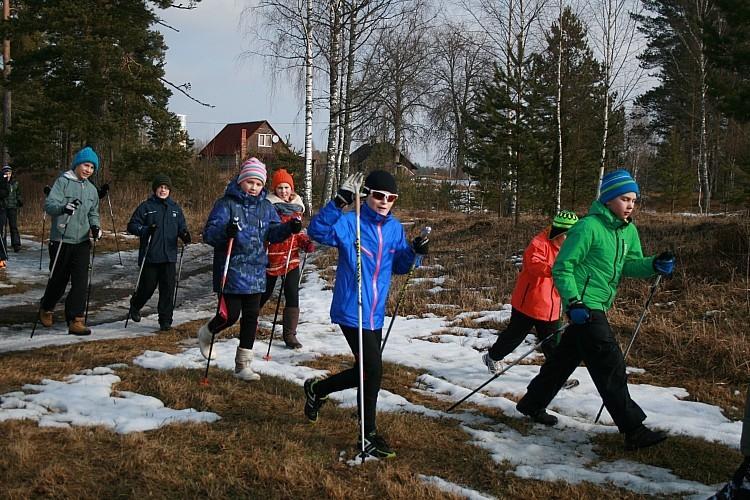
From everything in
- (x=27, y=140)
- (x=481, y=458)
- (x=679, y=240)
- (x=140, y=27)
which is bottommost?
(x=481, y=458)

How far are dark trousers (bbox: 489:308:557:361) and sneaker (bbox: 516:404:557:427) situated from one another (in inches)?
49.3

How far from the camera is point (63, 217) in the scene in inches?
298

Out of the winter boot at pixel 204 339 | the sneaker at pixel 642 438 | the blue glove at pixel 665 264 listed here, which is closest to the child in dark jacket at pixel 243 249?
the winter boot at pixel 204 339

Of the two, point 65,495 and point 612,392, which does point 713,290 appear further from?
point 65,495

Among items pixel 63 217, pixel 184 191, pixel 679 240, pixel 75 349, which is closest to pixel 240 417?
pixel 75 349

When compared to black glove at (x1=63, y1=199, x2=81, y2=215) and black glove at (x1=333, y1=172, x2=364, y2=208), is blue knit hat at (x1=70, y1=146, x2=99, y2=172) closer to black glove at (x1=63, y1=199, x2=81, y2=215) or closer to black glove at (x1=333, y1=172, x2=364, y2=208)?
black glove at (x1=63, y1=199, x2=81, y2=215)

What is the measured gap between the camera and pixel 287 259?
7.28 meters

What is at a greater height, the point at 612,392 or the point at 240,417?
the point at 612,392

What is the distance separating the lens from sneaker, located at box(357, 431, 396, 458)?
405cm

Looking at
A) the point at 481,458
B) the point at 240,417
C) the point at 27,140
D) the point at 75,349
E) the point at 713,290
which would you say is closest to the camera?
the point at 481,458

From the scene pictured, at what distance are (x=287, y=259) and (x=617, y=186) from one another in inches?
154

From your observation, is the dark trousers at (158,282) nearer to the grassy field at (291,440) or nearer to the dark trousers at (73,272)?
the grassy field at (291,440)

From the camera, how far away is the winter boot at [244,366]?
5824 mm

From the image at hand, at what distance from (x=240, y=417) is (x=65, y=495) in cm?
156
